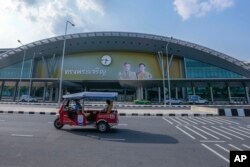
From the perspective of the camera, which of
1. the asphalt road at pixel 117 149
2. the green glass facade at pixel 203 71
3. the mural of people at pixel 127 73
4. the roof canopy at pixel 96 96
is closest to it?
the asphalt road at pixel 117 149

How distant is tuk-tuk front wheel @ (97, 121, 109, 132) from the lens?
1071 centimetres

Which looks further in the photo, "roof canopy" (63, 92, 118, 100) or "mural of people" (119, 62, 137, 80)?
"mural of people" (119, 62, 137, 80)

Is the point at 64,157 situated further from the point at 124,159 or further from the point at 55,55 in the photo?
the point at 55,55

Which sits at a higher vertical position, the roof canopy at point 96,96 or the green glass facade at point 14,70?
the green glass facade at point 14,70

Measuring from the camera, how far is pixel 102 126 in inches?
423

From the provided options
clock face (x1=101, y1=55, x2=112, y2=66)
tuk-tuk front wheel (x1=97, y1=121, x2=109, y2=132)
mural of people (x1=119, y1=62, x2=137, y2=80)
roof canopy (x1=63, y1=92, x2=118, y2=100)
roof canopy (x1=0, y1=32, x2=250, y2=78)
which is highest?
roof canopy (x1=0, y1=32, x2=250, y2=78)

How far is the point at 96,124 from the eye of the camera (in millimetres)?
10836

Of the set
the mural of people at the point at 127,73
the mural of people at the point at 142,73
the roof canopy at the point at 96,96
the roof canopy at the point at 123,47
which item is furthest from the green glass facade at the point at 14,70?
the roof canopy at the point at 96,96

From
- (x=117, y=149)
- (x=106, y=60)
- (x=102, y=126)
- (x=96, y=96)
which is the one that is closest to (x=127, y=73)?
(x=106, y=60)

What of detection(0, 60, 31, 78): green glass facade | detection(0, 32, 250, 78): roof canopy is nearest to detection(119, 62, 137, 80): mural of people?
detection(0, 32, 250, 78): roof canopy

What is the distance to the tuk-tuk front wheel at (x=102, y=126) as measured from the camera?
10.7m

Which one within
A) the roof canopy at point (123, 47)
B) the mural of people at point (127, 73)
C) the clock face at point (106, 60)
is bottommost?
the mural of people at point (127, 73)

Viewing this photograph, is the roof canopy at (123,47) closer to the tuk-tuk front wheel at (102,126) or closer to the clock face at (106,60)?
the clock face at (106,60)

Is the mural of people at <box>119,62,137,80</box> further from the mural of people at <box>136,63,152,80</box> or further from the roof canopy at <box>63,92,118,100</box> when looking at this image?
the roof canopy at <box>63,92,118,100</box>
